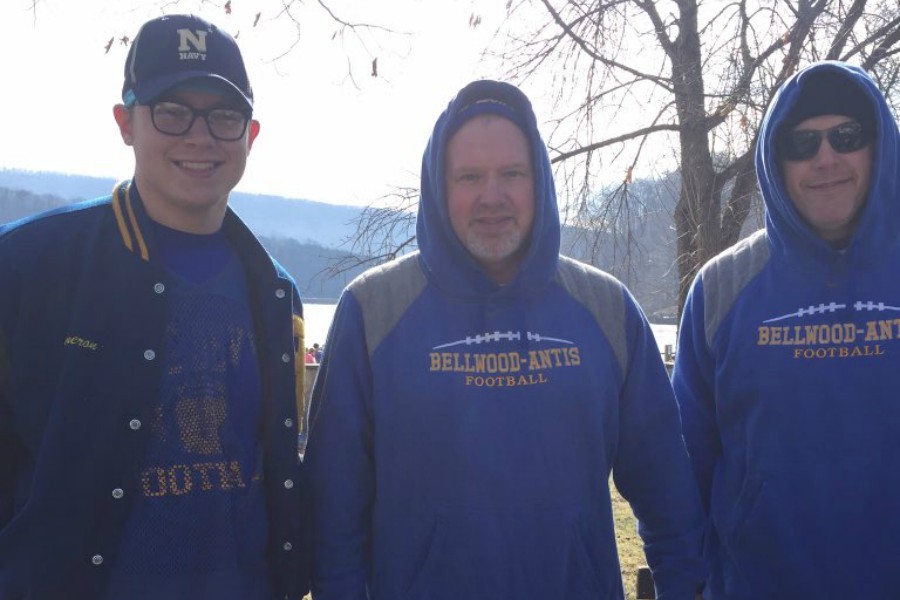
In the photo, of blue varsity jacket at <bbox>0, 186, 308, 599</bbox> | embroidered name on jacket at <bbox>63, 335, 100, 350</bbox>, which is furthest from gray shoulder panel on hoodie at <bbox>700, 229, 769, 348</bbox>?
embroidered name on jacket at <bbox>63, 335, 100, 350</bbox>

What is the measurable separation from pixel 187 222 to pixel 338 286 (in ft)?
15.6

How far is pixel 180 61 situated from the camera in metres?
2.53

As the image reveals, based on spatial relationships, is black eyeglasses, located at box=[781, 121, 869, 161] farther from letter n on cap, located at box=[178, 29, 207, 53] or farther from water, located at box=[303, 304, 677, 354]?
letter n on cap, located at box=[178, 29, 207, 53]

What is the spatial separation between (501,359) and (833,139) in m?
1.40

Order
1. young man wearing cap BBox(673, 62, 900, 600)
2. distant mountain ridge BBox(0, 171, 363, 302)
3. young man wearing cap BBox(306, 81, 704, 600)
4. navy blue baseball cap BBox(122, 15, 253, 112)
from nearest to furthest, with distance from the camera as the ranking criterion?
navy blue baseball cap BBox(122, 15, 253, 112)
young man wearing cap BBox(306, 81, 704, 600)
young man wearing cap BBox(673, 62, 900, 600)
distant mountain ridge BBox(0, 171, 363, 302)

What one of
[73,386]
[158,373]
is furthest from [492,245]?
[73,386]

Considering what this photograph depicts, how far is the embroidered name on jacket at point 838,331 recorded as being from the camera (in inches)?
109

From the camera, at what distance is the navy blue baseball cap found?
8.22 feet

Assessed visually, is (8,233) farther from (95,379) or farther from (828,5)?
(828,5)

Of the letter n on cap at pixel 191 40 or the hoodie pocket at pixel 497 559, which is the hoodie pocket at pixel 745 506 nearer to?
the hoodie pocket at pixel 497 559

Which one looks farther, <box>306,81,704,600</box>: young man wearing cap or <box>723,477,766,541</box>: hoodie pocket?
<box>723,477,766,541</box>: hoodie pocket

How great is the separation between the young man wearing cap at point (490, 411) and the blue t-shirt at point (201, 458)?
0.25m

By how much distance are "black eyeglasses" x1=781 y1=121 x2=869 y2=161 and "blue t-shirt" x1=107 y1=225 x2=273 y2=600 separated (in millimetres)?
1975

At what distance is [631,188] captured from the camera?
7.46 metres
